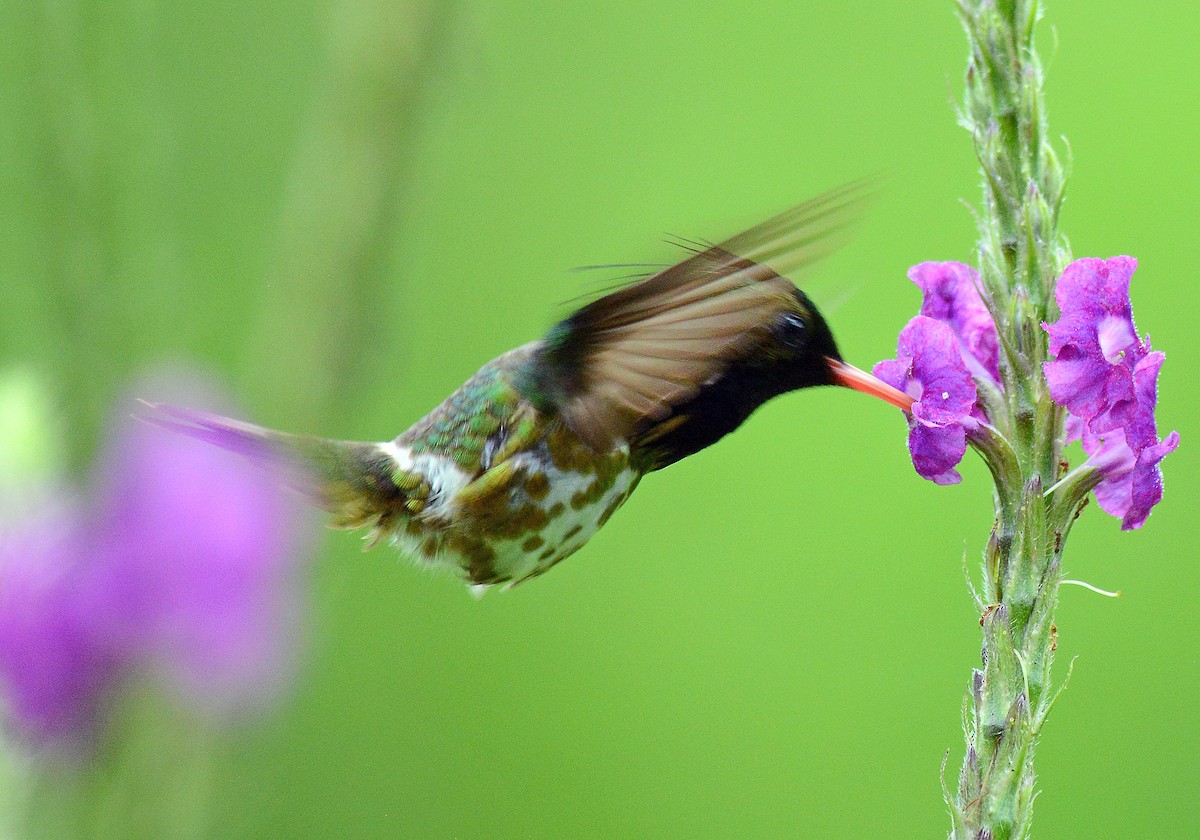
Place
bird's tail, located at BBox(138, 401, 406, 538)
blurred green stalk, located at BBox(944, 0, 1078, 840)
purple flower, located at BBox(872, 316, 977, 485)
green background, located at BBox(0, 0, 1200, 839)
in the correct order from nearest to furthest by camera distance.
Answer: blurred green stalk, located at BBox(944, 0, 1078, 840)
purple flower, located at BBox(872, 316, 977, 485)
bird's tail, located at BBox(138, 401, 406, 538)
green background, located at BBox(0, 0, 1200, 839)

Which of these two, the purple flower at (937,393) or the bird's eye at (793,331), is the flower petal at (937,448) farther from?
the bird's eye at (793,331)

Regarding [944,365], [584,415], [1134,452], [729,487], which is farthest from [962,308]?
[729,487]

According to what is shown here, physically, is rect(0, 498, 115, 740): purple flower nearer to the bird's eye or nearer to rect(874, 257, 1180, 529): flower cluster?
the bird's eye

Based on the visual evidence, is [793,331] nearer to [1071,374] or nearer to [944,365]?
[944,365]

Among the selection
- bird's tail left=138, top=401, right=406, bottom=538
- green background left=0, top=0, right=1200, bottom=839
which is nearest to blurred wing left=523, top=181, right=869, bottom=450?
bird's tail left=138, top=401, right=406, bottom=538

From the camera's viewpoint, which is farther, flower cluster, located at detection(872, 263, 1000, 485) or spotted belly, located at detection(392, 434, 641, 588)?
spotted belly, located at detection(392, 434, 641, 588)
